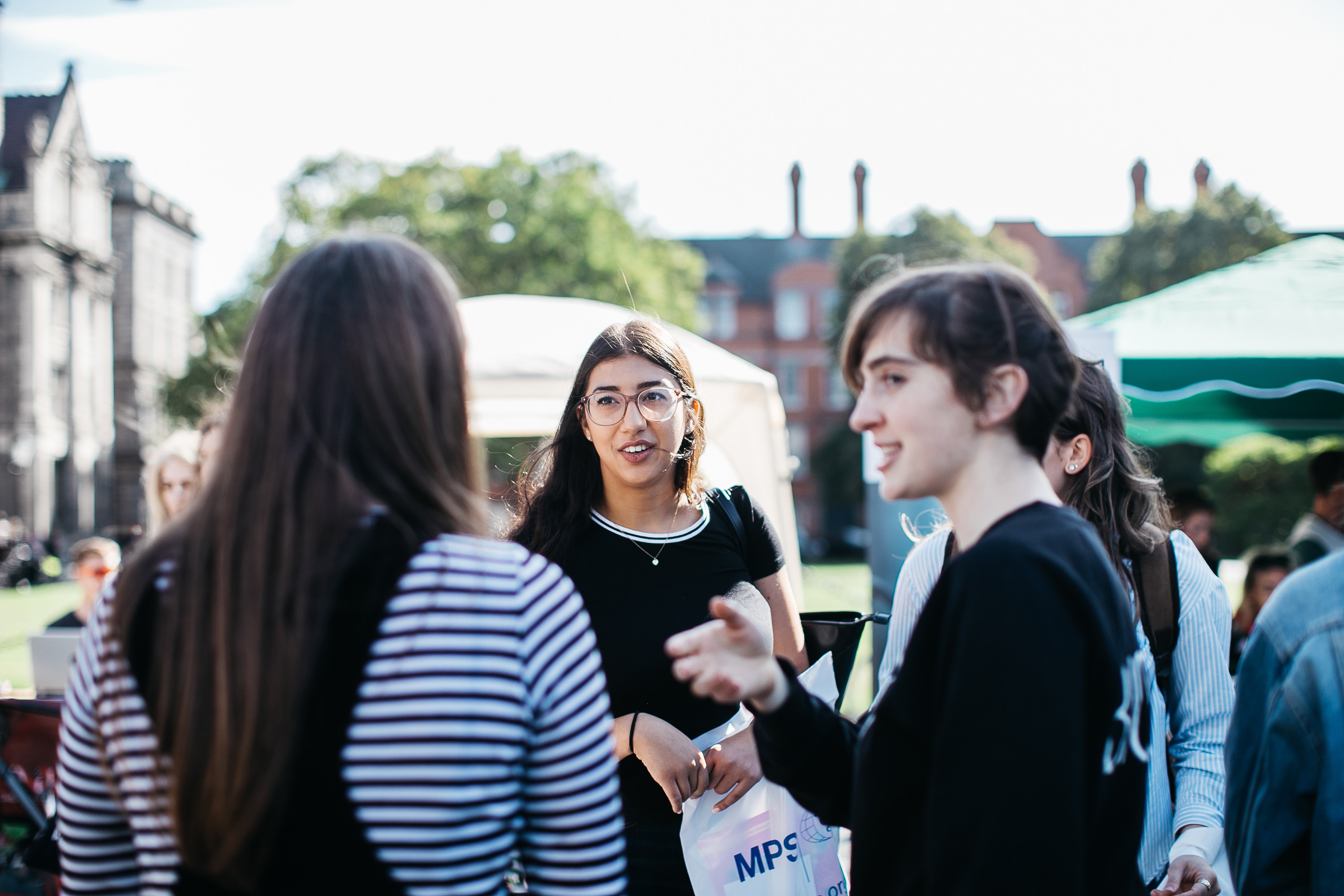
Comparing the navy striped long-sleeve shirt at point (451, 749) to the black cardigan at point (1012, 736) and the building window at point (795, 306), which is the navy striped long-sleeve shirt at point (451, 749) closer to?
the black cardigan at point (1012, 736)

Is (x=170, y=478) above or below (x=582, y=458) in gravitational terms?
below

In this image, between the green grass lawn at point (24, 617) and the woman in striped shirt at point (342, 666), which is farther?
the green grass lawn at point (24, 617)

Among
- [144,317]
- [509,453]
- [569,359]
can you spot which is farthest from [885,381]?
[144,317]

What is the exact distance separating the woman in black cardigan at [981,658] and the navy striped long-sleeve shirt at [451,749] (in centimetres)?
23

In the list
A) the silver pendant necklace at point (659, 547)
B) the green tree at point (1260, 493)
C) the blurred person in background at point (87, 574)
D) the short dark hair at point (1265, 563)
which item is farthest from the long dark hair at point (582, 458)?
the green tree at point (1260, 493)

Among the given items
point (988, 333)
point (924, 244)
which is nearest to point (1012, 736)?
point (988, 333)

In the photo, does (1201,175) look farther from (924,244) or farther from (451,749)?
(451,749)

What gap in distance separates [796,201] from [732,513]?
2031 inches

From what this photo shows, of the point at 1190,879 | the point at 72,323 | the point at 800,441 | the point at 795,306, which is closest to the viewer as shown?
the point at 1190,879

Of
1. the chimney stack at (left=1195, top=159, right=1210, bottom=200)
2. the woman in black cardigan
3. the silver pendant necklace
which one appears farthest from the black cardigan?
the chimney stack at (left=1195, top=159, right=1210, bottom=200)

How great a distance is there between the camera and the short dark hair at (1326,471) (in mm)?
5984

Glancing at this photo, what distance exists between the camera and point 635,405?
250 cm

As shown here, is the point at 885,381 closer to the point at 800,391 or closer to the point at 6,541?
the point at 6,541

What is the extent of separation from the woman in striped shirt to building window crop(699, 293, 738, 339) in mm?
47782
